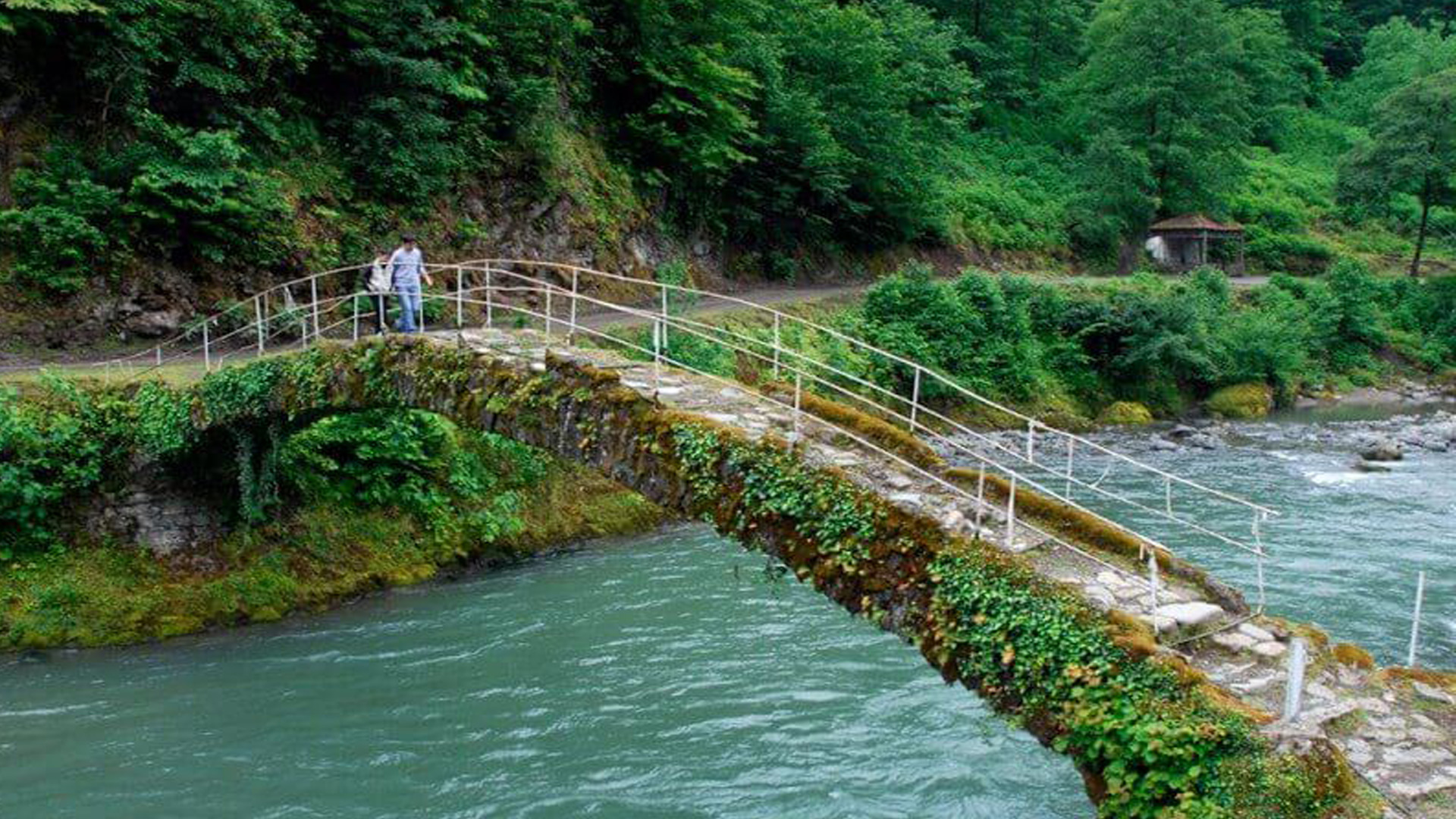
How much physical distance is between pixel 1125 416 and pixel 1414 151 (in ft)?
98.7

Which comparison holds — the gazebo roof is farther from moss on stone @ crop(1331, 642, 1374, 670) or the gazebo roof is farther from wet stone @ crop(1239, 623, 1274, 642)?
wet stone @ crop(1239, 623, 1274, 642)

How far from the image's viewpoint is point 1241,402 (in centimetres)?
3472

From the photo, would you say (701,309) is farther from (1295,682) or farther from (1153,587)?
(1295,682)

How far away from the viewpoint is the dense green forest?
18.6 meters

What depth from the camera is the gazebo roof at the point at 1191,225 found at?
161ft

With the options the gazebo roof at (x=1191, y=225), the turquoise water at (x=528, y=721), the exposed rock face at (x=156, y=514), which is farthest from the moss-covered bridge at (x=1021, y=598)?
the gazebo roof at (x=1191, y=225)

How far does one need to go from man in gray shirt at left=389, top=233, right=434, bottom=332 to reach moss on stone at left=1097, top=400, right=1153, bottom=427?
79.4ft

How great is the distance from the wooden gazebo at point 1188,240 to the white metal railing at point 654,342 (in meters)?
26.3

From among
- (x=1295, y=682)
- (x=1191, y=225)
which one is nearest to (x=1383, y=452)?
(x=1295, y=682)

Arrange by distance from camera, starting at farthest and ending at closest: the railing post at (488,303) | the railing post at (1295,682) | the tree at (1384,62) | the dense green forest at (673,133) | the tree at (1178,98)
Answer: the tree at (1384,62), the tree at (1178,98), the dense green forest at (673,133), the railing post at (488,303), the railing post at (1295,682)

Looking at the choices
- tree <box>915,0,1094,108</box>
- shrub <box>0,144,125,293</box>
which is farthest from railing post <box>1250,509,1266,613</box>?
tree <box>915,0,1094,108</box>

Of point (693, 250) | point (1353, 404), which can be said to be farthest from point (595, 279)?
point (1353, 404)

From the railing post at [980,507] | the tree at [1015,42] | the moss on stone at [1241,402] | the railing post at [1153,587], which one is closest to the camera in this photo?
the railing post at [1153,587]

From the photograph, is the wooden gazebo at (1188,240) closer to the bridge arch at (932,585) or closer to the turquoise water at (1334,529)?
the turquoise water at (1334,529)
